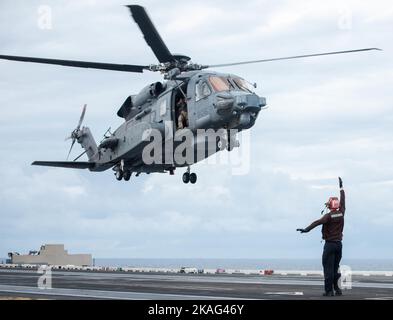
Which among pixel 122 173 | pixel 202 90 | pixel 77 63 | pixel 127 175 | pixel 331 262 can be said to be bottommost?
pixel 331 262

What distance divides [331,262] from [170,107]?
64.2ft

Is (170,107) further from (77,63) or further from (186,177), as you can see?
(77,63)

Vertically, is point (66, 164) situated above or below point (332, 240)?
above

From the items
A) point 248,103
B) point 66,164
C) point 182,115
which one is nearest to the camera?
point 248,103

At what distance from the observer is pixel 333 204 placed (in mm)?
17781

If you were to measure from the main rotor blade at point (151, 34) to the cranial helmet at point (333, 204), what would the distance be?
15.9 meters

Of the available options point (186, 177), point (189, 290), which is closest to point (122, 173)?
point (186, 177)

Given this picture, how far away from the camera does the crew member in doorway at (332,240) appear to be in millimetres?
17625

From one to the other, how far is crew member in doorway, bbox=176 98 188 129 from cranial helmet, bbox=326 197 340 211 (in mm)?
18282

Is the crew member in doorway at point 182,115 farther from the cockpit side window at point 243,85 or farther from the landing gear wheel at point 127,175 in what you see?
the landing gear wheel at point 127,175

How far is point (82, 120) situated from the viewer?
4809cm

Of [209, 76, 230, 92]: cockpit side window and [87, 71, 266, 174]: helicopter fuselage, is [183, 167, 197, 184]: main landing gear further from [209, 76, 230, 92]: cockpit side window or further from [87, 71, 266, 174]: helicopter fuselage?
[209, 76, 230, 92]: cockpit side window

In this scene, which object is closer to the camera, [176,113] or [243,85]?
[243,85]
